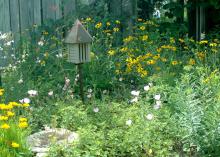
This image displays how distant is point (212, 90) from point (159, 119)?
54 cm

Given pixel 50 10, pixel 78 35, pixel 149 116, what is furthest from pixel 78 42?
pixel 50 10

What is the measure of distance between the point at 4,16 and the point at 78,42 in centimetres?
374

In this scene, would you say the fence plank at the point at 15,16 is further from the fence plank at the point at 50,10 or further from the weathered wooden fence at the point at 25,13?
the fence plank at the point at 50,10

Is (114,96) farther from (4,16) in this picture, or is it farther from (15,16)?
(4,16)

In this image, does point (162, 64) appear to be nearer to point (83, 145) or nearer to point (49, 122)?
point (49, 122)

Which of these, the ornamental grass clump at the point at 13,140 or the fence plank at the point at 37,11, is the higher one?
the fence plank at the point at 37,11

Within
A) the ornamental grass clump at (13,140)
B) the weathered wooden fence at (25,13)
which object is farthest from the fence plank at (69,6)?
the ornamental grass clump at (13,140)

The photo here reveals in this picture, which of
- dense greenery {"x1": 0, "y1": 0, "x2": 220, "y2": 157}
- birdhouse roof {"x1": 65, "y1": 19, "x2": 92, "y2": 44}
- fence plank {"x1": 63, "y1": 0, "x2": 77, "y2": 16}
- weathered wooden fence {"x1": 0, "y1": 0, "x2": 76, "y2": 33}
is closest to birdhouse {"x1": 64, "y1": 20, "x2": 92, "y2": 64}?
birdhouse roof {"x1": 65, "y1": 19, "x2": 92, "y2": 44}

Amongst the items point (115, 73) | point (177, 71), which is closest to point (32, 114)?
Answer: point (115, 73)

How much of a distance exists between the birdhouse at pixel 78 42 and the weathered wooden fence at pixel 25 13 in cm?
314

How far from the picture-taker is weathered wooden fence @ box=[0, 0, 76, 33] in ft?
27.0

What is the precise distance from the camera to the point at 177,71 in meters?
6.01

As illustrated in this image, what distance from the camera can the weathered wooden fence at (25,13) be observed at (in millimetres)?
8219

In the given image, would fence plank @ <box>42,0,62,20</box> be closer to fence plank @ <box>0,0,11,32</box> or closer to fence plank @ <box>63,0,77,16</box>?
fence plank @ <box>63,0,77,16</box>
